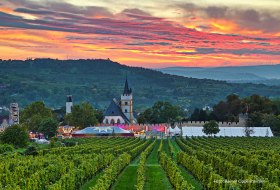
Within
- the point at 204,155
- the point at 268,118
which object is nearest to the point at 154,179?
the point at 204,155

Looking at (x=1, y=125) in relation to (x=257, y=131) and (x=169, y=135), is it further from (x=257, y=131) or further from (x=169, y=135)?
(x=257, y=131)

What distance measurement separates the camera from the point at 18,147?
74.8m

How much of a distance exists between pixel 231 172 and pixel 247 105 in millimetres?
109869

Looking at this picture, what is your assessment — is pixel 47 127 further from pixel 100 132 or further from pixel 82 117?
pixel 82 117

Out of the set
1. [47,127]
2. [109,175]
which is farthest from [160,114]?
[109,175]

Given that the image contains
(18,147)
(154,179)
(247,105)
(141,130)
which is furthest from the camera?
(247,105)

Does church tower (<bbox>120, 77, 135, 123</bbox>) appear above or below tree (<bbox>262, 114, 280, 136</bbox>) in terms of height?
above

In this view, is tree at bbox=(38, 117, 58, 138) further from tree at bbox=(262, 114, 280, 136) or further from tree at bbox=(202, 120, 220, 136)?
tree at bbox=(262, 114, 280, 136)

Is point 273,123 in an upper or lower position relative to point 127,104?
lower

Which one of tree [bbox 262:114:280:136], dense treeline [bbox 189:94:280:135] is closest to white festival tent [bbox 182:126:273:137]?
tree [bbox 262:114:280:136]

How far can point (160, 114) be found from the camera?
160 metres

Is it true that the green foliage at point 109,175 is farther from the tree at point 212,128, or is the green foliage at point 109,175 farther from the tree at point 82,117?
the tree at point 82,117

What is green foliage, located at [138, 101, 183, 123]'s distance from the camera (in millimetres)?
157125

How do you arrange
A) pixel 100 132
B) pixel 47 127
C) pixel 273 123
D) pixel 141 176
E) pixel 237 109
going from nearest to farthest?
1. pixel 141 176
2. pixel 47 127
3. pixel 100 132
4. pixel 273 123
5. pixel 237 109
